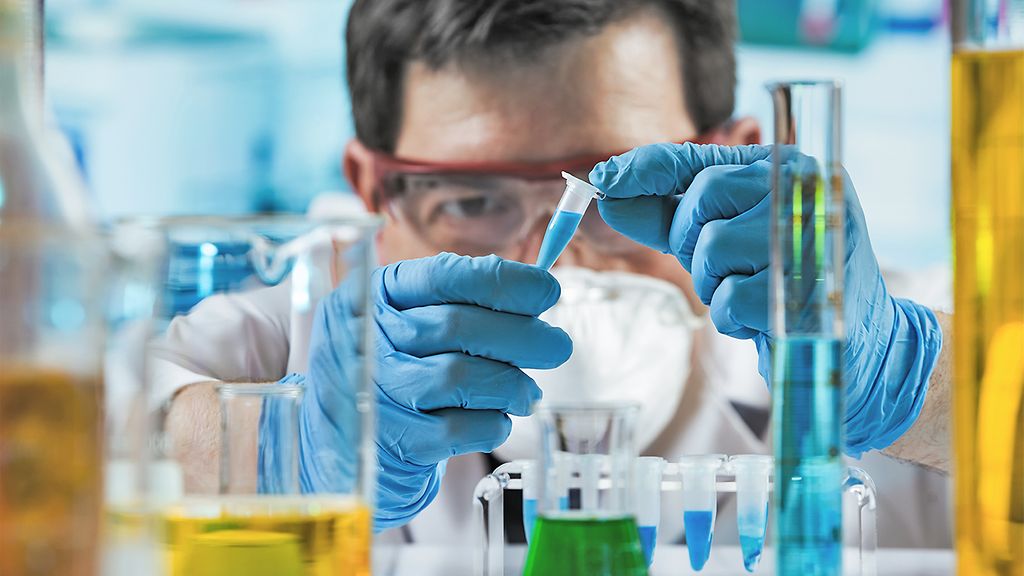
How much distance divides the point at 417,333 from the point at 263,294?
74cm

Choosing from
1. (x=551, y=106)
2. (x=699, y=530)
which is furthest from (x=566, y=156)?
(x=699, y=530)

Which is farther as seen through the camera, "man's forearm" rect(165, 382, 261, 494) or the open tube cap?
the open tube cap

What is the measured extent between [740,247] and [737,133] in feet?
4.52

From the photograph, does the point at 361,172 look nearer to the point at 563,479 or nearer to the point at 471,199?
the point at 471,199

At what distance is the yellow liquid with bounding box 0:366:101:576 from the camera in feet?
1.48

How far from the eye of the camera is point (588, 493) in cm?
58

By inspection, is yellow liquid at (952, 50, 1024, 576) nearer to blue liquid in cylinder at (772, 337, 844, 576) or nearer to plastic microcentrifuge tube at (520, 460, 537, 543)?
blue liquid in cylinder at (772, 337, 844, 576)

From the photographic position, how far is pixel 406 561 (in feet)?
5.15

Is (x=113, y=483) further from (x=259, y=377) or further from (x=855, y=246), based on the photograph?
(x=855, y=246)

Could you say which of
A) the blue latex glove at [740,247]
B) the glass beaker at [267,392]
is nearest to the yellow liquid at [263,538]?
the glass beaker at [267,392]

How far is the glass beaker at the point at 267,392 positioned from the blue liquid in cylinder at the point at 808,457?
0.22m

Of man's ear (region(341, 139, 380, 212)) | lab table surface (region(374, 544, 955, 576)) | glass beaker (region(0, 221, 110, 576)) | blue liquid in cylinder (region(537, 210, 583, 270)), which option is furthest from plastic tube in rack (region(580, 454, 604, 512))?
man's ear (region(341, 139, 380, 212))

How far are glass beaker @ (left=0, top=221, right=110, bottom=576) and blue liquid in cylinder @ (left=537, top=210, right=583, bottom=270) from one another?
0.72m

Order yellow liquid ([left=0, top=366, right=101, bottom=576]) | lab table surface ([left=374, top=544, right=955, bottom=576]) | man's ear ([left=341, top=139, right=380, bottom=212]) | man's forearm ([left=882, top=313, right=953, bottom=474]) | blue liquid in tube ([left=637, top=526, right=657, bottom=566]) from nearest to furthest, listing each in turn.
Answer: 1. yellow liquid ([left=0, top=366, right=101, bottom=576])
2. blue liquid in tube ([left=637, top=526, right=657, bottom=566])
3. lab table surface ([left=374, top=544, right=955, bottom=576])
4. man's forearm ([left=882, top=313, right=953, bottom=474])
5. man's ear ([left=341, top=139, right=380, bottom=212])
